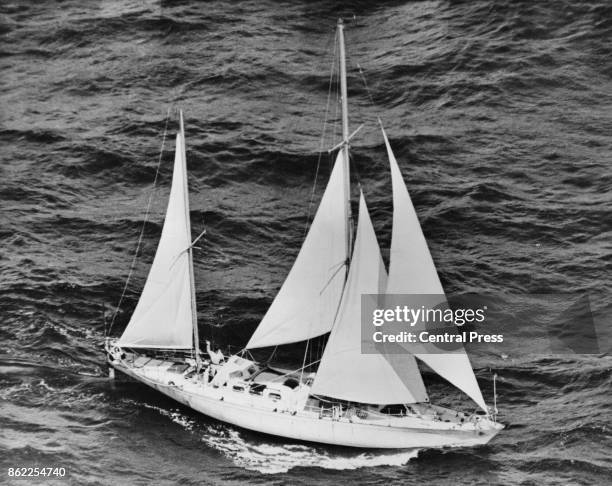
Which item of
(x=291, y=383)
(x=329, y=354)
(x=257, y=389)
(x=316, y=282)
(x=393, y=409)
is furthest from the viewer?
(x=291, y=383)

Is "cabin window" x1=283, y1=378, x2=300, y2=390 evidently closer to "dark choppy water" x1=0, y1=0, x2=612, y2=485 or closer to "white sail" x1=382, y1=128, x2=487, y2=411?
"dark choppy water" x1=0, y1=0, x2=612, y2=485

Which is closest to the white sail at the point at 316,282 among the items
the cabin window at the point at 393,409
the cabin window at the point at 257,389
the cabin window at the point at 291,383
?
the cabin window at the point at 291,383

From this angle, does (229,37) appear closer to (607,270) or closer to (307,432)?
(607,270)

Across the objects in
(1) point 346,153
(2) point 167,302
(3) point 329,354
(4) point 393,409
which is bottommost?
(4) point 393,409

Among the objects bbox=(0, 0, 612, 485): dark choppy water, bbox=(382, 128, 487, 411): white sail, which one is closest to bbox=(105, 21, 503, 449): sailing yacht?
bbox=(382, 128, 487, 411): white sail

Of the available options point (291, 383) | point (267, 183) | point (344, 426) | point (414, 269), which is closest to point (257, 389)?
point (291, 383)

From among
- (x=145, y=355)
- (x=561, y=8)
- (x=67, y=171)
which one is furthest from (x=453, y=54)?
(x=145, y=355)

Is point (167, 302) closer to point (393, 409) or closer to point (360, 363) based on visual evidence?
point (360, 363)
